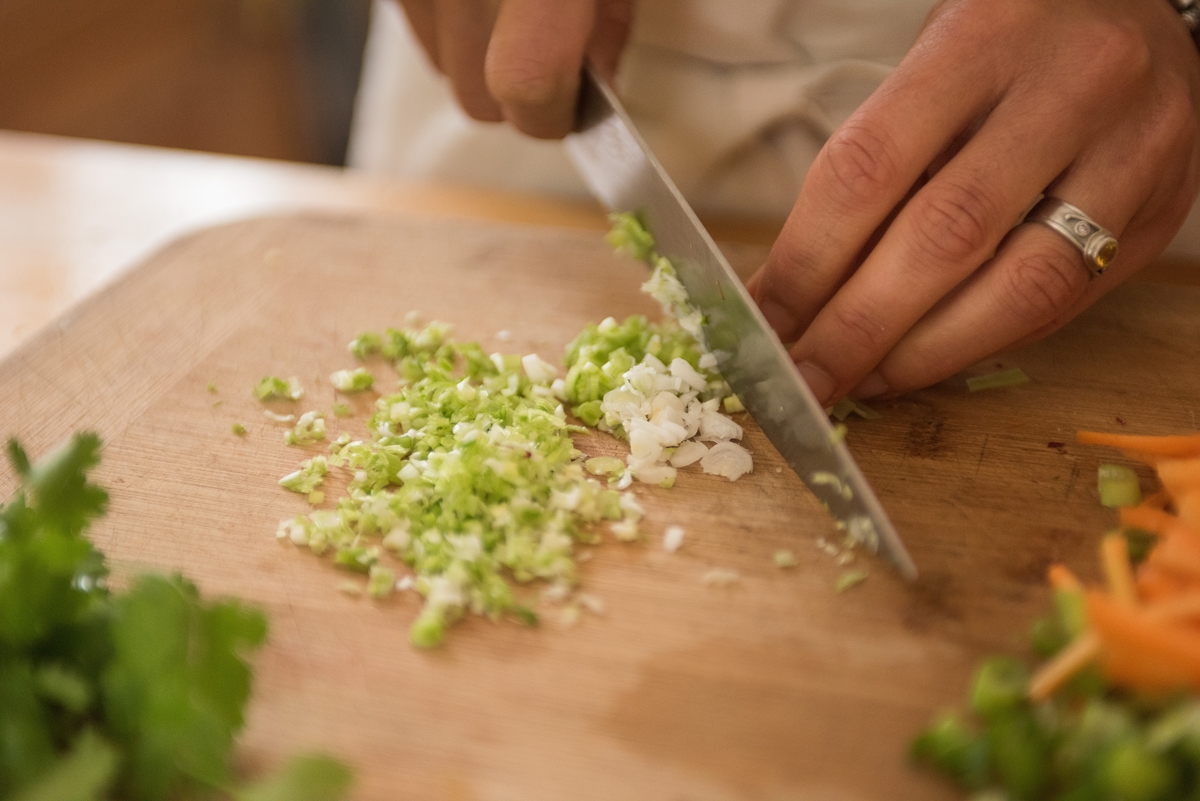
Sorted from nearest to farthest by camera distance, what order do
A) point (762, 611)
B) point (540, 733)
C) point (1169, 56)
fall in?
point (540, 733), point (762, 611), point (1169, 56)

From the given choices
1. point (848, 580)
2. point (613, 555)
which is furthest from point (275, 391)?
point (848, 580)

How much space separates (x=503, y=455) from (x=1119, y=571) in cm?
71

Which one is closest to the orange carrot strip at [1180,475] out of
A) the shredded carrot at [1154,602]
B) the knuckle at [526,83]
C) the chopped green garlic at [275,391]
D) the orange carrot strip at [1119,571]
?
the shredded carrot at [1154,602]

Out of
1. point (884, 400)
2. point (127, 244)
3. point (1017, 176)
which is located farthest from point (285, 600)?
point (127, 244)

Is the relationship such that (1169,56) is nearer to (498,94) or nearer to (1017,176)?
(1017,176)

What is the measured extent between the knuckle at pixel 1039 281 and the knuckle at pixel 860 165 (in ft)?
0.68

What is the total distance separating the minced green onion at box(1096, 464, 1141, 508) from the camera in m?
1.12

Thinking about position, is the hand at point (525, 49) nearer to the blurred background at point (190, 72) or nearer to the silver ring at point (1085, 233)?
the silver ring at point (1085, 233)

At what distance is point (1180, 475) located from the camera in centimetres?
104

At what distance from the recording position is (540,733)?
901 millimetres

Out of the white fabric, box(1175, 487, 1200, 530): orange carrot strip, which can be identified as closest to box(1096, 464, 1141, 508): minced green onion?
box(1175, 487, 1200, 530): orange carrot strip

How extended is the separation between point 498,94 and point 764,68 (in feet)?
1.92

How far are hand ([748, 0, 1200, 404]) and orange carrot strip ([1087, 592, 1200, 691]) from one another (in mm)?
489

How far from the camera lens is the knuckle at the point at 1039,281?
1.20 metres
